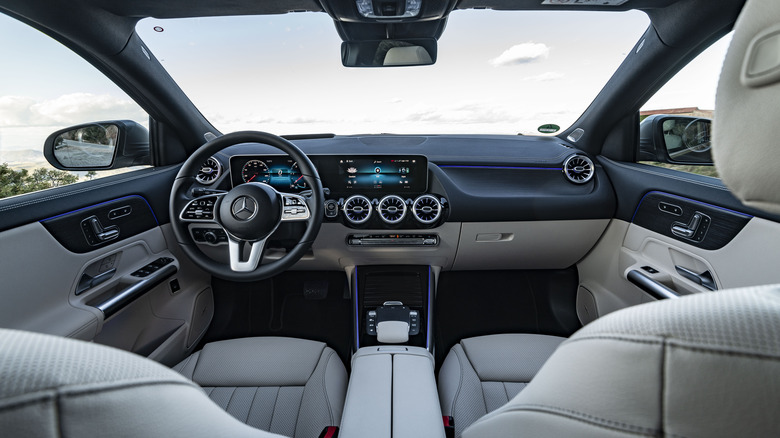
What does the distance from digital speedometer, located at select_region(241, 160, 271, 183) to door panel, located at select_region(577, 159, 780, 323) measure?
2.12m

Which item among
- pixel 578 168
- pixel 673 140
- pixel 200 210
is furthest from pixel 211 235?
pixel 673 140

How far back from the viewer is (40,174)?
1734 millimetres

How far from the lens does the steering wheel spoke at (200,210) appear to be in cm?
184

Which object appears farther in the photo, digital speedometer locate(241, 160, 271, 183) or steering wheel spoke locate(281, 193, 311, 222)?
digital speedometer locate(241, 160, 271, 183)

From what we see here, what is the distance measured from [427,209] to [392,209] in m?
0.22

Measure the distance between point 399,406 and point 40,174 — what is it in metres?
1.93

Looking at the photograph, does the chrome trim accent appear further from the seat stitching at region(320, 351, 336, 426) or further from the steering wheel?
the seat stitching at region(320, 351, 336, 426)

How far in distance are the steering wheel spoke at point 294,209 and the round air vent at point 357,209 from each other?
45 cm

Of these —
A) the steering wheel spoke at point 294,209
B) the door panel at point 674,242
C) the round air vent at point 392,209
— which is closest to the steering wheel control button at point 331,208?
the round air vent at point 392,209

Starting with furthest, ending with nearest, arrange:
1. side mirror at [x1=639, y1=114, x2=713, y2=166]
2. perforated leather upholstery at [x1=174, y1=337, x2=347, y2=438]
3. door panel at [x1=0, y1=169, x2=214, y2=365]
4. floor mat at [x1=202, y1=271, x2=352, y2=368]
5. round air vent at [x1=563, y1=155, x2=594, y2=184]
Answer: floor mat at [x1=202, y1=271, x2=352, y2=368] → round air vent at [x1=563, y1=155, x2=594, y2=184] → side mirror at [x1=639, y1=114, x2=713, y2=166] → perforated leather upholstery at [x1=174, y1=337, x2=347, y2=438] → door panel at [x1=0, y1=169, x2=214, y2=365]

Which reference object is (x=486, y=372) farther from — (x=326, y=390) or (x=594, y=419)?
(x=594, y=419)

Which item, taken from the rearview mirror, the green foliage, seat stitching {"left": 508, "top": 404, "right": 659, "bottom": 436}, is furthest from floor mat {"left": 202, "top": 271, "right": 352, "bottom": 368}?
seat stitching {"left": 508, "top": 404, "right": 659, "bottom": 436}

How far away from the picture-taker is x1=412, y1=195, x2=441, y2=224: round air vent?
7.52ft

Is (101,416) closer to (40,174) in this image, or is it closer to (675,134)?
(40,174)
